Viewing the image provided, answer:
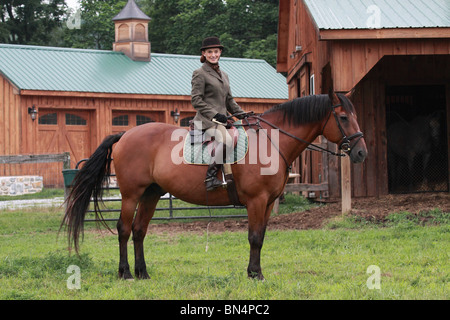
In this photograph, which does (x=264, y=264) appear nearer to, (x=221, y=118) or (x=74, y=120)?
(x=221, y=118)

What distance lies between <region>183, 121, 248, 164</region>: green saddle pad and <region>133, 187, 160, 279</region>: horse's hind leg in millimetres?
846

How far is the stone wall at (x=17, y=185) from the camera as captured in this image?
2094cm

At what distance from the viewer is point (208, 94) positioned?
7484 millimetres

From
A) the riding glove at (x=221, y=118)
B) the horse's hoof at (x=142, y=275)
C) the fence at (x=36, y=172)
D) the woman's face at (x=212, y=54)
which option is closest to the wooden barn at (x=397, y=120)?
the woman's face at (x=212, y=54)

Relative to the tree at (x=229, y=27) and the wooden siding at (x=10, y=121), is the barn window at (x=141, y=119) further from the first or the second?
the tree at (x=229, y=27)

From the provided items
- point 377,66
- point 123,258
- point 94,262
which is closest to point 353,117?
point 123,258

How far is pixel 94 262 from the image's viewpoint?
8.44m

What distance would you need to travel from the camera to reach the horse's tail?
772 centimetres

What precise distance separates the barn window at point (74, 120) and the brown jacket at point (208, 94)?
696 inches

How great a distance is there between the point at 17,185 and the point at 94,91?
16.1 ft

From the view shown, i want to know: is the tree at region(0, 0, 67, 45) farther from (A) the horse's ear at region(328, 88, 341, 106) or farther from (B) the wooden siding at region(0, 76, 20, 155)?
(A) the horse's ear at region(328, 88, 341, 106)

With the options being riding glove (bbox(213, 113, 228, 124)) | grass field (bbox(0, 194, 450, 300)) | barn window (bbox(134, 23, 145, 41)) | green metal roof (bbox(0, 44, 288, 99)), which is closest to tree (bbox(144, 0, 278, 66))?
green metal roof (bbox(0, 44, 288, 99))

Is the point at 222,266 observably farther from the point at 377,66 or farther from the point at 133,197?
the point at 377,66
